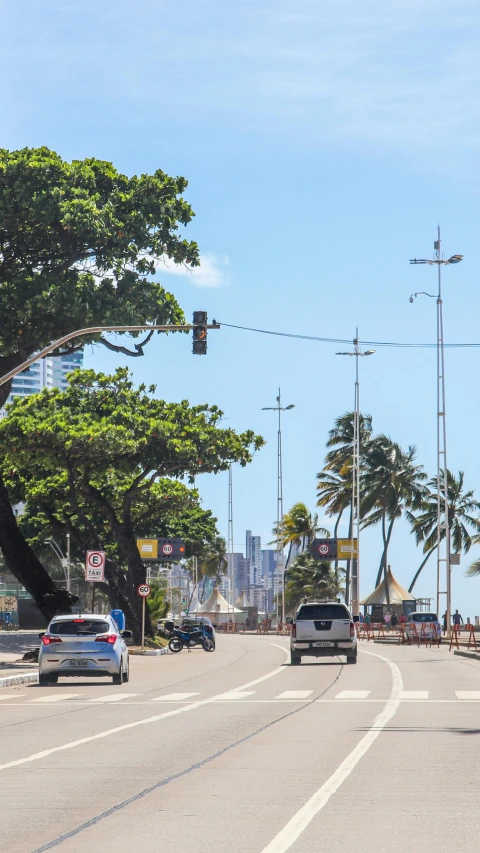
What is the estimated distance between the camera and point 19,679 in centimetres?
2898

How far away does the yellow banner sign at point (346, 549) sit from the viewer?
264ft

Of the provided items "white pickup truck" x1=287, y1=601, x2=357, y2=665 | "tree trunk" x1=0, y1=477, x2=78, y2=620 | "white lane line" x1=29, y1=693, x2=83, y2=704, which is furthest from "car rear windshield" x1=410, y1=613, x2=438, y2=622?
"white lane line" x1=29, y1=693, x2=83, y2=704

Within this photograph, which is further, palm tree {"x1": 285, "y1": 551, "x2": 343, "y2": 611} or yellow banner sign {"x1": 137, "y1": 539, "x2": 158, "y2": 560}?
palm tree {"x1": 285, "y1": 551, "x2": 343, "y2": 611}

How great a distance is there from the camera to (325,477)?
106 metres

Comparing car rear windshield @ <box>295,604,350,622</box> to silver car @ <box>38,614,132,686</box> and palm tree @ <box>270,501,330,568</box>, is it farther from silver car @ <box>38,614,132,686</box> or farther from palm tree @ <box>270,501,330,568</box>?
palm tree @ <box>270,501,330,568</box>

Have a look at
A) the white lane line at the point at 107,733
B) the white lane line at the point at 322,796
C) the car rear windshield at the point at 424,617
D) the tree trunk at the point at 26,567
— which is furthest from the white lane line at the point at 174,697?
the car rear windshield at the point at 424,617

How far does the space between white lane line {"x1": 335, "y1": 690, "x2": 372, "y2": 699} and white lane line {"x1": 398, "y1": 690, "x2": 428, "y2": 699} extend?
669 millimetres

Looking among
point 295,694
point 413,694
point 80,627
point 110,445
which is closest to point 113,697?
point 295,694

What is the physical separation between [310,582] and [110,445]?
62.1m

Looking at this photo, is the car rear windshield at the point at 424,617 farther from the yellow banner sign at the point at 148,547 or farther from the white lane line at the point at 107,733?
the white lane line at the point at 107,733

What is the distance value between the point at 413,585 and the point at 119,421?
6185 cm

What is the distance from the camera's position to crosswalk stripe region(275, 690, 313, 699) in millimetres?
22823

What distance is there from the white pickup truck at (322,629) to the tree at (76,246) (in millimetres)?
9568

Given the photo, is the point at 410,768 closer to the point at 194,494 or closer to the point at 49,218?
the point at 49,218
